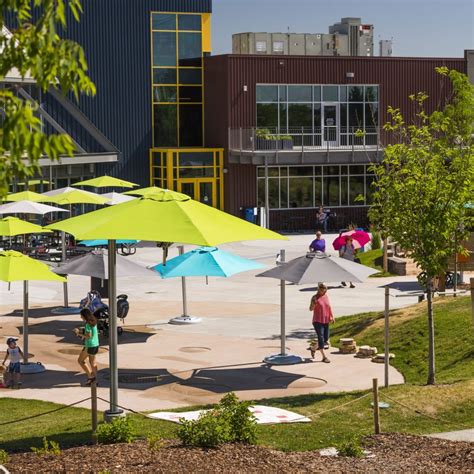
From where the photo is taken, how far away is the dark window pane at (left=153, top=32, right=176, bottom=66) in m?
53.2

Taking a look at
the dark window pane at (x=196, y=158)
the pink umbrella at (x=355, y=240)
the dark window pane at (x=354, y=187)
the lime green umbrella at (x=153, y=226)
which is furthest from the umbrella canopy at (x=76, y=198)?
Result: the dark window pane at (x=354, y=187)

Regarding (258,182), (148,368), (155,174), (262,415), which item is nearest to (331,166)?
(258,182)

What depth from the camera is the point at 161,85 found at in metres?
53.4

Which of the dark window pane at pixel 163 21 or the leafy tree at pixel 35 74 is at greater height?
the dark window pane at pixel 163 21

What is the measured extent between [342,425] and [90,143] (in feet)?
123

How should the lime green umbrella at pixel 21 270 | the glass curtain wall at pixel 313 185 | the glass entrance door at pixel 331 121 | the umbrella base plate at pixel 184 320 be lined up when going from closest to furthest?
the lime green umbrella at pixel 21 270 → the umbrella base plate at pixel 184 320 → the glass curtain wall at pixel 313 185 → the glass entrance door at pixel 331 121

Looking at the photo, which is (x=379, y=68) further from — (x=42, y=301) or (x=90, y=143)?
(x=42, y=301)

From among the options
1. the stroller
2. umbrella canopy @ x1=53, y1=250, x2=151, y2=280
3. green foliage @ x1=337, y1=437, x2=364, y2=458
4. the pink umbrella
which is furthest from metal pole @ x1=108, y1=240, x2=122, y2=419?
the pink umbrella

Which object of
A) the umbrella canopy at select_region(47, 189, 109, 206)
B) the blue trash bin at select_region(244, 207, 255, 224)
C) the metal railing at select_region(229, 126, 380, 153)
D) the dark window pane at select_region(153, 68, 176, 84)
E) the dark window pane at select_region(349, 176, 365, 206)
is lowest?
the blue trash bin at select_region(244, 207, 255, 224)

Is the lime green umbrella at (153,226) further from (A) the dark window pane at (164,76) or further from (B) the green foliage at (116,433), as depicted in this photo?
(A) the dark window pane at (164,76)

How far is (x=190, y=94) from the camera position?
54250 mm

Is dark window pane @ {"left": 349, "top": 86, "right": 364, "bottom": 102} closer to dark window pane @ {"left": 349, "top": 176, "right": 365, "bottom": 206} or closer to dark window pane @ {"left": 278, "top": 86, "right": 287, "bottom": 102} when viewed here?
dark window pane @ {"left": 278, "top": 86, "right": 287, "bottom": 102}

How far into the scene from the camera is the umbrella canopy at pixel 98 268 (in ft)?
75.1

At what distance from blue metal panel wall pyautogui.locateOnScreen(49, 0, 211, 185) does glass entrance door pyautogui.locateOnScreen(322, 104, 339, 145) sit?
8042 mm
